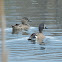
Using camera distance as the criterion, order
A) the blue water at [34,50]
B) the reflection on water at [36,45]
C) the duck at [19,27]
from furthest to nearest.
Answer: the duck at [19,27] → the reflection on water at [36,45] → the blue water at [34,50]

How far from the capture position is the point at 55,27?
11633 millimetres

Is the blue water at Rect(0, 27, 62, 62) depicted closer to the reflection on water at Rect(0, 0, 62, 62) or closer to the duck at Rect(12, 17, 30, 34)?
the reflection on water at Rect(0, 0, 62, 62)

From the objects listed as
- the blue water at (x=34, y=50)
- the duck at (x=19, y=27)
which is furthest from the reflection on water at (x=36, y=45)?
the duck at (x=19, y=27)

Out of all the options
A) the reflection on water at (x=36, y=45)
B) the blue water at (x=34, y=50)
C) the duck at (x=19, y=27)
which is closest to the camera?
the blue water at (x=34, y=50)

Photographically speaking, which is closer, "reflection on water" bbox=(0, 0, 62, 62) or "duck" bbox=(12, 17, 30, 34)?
"reflection on water" bbox=(0, 0, 62, 62)

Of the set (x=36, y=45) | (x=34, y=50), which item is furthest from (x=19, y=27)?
(x=34, y=50)

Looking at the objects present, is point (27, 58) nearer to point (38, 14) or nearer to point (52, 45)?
point (52, 45)

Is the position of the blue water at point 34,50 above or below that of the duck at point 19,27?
below

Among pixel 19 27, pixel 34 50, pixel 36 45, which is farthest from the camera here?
pixel 19 27

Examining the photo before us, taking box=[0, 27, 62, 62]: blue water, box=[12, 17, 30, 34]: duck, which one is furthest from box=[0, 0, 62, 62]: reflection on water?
box=[12, 17, 30, 34]: duck

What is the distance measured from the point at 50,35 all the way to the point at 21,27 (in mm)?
2646

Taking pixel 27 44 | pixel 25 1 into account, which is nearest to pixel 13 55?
pixel 27 44

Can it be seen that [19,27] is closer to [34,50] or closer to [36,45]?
[36,45]

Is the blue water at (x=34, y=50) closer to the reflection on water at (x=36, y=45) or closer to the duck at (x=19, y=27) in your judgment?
the reflection on water at (x=36, y=45)
